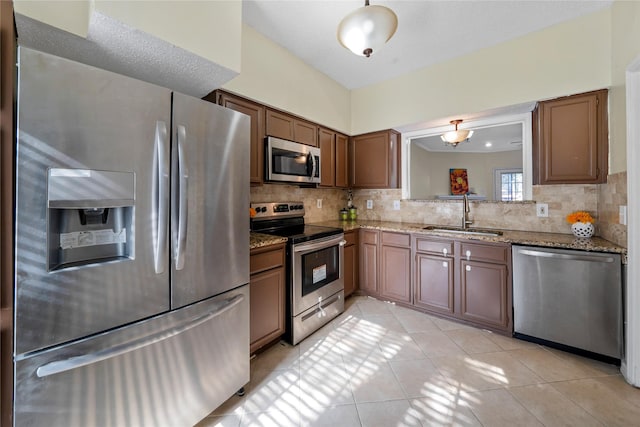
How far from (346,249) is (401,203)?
1104 mm

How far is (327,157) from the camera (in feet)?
10.3

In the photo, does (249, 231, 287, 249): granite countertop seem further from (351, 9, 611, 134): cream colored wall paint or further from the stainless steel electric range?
(351, 9, 611, 134): cream colored wall paint

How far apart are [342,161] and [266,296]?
6.91 feet

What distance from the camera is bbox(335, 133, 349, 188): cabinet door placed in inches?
130

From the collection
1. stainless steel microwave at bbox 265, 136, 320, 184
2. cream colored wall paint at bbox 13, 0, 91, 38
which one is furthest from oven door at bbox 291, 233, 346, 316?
cream colored wall paint at bbox 13, 0, 91, 38

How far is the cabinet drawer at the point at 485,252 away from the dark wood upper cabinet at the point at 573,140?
0.75 metres

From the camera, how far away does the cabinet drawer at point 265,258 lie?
5.94 feet

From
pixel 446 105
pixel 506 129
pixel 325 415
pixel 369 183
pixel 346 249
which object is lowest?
pixel 325 415

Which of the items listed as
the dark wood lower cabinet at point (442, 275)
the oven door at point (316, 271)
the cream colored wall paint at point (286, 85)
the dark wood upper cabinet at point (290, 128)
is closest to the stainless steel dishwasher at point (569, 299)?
the dark wood lower cabinet at point (442, 275)

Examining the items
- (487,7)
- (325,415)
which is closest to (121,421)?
(325,415)

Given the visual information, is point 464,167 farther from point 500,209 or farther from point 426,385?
point 426,385

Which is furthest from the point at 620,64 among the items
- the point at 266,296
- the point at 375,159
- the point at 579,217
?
the point at 266,296

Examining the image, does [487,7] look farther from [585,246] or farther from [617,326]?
[617,326]

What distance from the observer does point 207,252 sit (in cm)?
135
